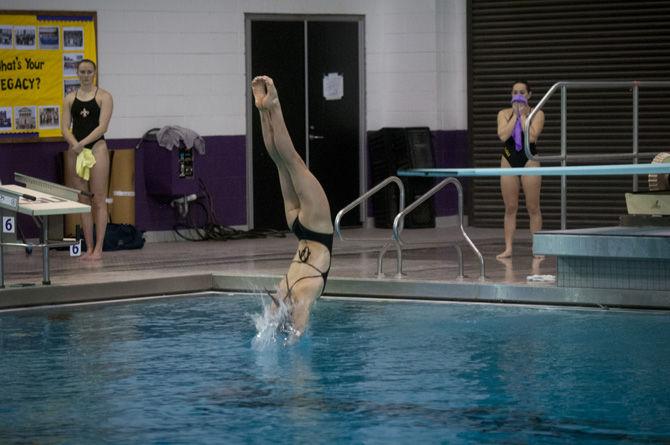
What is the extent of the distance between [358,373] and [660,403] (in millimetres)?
1877

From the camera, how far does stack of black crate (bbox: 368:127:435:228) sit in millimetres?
16844

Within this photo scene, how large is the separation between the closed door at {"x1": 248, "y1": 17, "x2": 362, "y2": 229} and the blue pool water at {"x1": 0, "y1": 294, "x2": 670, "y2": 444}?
5385mm

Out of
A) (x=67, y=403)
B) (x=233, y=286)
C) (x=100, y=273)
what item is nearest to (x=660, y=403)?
(x=67, y=403)

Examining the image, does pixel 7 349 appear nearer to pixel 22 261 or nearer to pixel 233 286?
pixel 233 286

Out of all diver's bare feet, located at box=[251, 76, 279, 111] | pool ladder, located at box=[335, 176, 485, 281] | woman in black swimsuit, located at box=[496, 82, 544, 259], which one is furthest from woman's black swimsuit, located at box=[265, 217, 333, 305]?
woman in black swimsuit, located at box=[496, 82, 544, 259]

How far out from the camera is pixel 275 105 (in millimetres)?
8359

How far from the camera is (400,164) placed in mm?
16906

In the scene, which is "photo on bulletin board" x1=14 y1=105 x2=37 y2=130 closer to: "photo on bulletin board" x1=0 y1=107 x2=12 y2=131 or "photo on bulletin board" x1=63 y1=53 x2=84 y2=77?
"photo on bulletin board" x1=0 y1=107 x2=12 y2=131

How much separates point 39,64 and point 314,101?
139 inches

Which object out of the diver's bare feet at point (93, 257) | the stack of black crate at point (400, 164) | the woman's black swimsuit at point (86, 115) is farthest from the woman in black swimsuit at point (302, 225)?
the stack of black crate at point (400, 164)

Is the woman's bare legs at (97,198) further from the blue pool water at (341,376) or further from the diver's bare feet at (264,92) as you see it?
the diver's bare feet at (264,92)

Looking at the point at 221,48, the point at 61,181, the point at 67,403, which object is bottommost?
the point at 67,403

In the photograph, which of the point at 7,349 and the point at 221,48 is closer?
the point at 7,349

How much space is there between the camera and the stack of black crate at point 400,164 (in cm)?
1684
